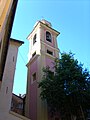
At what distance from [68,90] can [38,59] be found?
7545 mm

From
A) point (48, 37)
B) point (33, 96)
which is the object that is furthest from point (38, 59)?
point (48, 37)

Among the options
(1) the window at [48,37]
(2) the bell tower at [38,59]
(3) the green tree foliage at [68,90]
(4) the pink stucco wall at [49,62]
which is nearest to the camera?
(3) the green tree foliage at [68,90]

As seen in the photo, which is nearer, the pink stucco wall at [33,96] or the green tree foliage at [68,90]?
the green tree foliage at [68,90]

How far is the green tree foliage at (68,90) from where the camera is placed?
52.7 feet

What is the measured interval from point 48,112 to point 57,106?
231 cm

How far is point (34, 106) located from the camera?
1962 centimetres

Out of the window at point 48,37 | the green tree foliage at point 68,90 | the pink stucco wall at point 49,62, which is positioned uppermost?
the window at point 48,37

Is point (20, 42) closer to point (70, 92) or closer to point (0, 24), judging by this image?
point (70, 92)

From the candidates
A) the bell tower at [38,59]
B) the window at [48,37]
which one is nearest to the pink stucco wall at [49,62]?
the bell tower at [38,59]

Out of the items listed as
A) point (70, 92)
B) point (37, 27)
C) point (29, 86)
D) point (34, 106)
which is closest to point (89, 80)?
point (70, 92)

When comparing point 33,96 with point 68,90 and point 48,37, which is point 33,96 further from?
point 48,37

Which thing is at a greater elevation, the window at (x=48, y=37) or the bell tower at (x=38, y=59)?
the window at (x=48, y=37)

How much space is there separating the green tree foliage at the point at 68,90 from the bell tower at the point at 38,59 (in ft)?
6.41

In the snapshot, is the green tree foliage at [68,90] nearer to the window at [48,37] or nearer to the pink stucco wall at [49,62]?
the pink stucco wall at [49,62]
